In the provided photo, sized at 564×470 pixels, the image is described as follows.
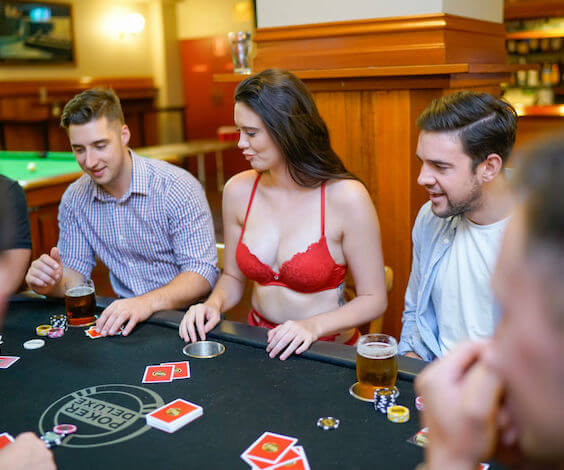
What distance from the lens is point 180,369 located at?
153cm

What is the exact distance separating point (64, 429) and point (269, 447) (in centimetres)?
44

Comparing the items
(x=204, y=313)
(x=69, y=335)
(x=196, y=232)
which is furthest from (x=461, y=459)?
(x=196, y=232)

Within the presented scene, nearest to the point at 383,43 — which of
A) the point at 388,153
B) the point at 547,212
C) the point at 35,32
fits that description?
the point at 388,153

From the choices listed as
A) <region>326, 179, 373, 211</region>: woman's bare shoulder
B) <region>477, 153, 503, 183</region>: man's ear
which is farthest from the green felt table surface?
<region>477, 153, 503, 183</region>: man's ear

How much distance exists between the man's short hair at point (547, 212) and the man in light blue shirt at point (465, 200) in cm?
126

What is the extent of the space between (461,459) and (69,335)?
1404mm

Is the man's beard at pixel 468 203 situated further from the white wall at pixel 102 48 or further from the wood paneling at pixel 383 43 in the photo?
the white wall at pixel 102 48

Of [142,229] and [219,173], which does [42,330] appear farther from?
[219,173]

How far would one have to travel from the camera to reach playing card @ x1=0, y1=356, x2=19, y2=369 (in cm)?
162

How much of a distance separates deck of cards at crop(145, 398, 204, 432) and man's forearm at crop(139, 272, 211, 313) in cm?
69

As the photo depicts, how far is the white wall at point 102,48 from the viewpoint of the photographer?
9.62 metres

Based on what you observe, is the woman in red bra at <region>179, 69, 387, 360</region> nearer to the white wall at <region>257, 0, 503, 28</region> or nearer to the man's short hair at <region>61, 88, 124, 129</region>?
the man's short hair at <region>61, 88, 124, 129</region>

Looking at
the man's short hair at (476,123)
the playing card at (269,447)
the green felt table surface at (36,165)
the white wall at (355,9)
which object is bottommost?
the playing card at (269,447)

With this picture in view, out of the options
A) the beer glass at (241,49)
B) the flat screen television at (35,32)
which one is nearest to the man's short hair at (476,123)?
the beer glass at (241,49)
